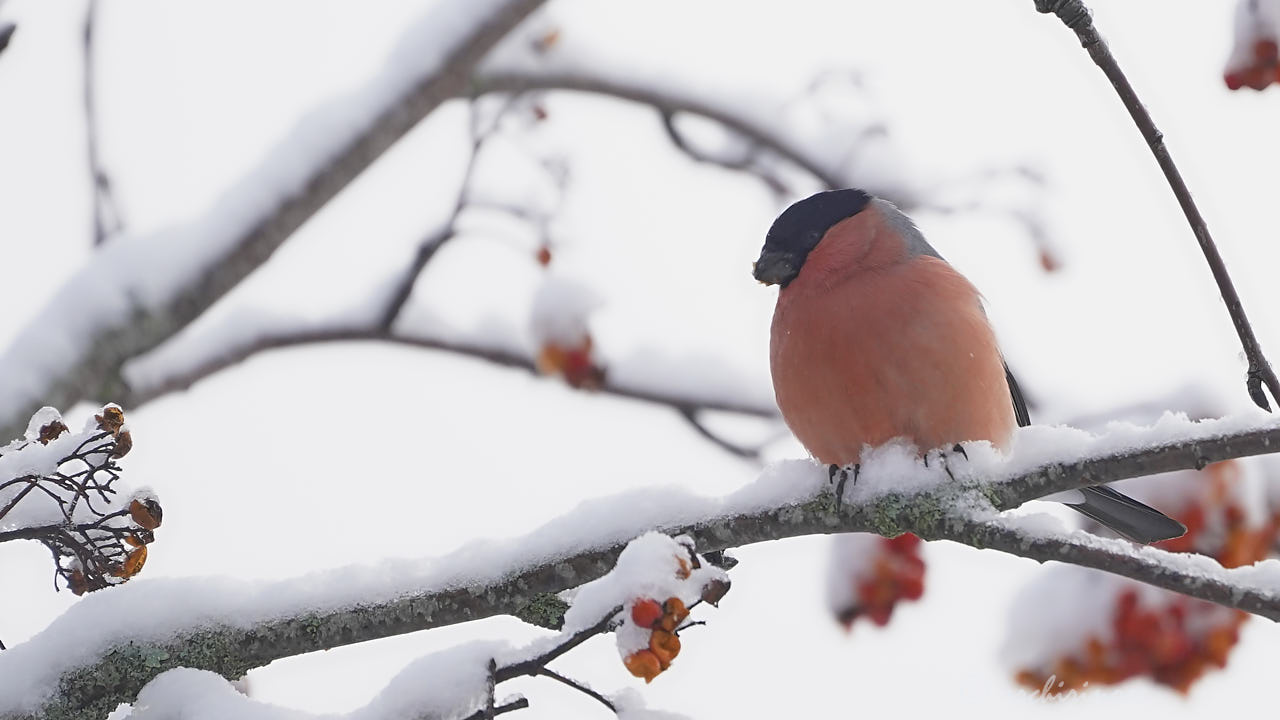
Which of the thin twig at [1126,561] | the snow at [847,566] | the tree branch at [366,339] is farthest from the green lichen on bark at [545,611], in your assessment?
the tree branch at [366,339]

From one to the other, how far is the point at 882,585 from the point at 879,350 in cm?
84

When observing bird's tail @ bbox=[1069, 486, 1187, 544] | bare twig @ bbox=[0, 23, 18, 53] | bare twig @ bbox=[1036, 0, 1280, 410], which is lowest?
bird's tail @ bbox=[1069, 486, 1187, 544]

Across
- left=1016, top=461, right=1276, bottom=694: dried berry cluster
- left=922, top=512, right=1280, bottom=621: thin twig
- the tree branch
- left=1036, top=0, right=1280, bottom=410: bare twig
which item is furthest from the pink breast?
the tree branch

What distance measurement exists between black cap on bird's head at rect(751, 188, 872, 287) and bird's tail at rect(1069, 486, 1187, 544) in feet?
2.73

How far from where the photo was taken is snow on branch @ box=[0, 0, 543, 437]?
276 cm

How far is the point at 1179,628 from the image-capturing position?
2273mm

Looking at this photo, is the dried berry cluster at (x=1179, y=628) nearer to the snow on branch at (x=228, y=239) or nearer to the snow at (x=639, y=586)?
the snow at (x=639, y=586)

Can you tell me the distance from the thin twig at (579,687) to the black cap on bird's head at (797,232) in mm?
1640

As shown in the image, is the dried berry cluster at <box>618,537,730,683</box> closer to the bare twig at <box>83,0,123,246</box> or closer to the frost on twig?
the frost on twig

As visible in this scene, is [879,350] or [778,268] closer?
[879,350]

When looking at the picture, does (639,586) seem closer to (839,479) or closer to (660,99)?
Result: (839,479)

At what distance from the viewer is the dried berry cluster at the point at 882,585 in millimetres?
2932

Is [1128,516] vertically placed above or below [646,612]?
above

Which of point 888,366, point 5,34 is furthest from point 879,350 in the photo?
point 5,34
